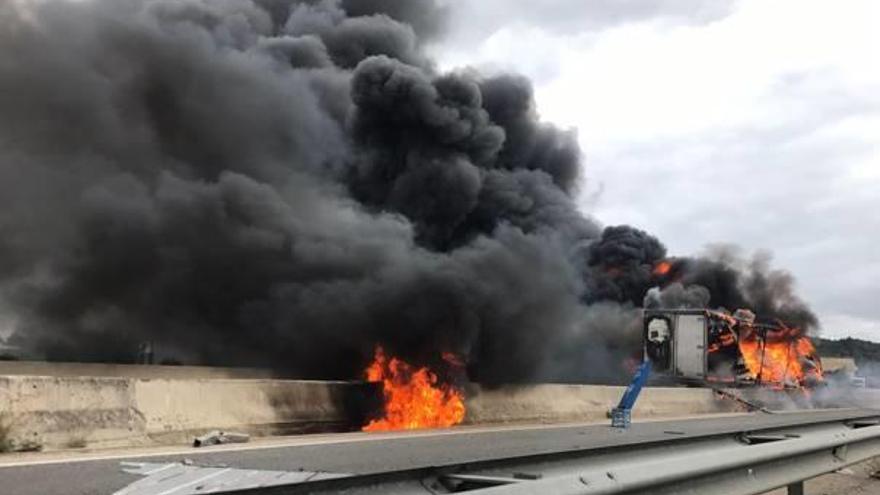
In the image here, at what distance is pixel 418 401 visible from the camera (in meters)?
15.4

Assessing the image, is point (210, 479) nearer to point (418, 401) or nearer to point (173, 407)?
point (173, 407)

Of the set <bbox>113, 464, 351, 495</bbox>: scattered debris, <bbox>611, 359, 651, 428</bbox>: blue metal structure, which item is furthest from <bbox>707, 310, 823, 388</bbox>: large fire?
<bbox>113, 464, 351, 495</bbox>: scattered debris

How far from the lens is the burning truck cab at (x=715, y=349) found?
26656mm

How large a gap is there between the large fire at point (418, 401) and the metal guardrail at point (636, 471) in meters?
9.49

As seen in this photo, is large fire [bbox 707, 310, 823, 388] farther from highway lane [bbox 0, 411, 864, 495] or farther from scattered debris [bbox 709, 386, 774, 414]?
highway lane [bbox 0, 411, 864, 495]

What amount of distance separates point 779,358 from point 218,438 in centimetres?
2388

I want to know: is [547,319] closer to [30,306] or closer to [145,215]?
[145,215]

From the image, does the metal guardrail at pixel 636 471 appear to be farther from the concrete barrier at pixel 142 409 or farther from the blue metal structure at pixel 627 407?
the blue metal structure at pixel 627 407

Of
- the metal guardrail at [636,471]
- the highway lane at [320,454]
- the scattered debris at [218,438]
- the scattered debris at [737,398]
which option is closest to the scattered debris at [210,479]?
the metal guardrail at [636,471]

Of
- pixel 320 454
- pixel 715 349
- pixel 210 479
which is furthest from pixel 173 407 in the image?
pixel 715 349

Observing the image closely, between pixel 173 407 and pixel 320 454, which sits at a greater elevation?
pixel 173 407

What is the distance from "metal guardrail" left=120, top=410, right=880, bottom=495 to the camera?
8.96ft

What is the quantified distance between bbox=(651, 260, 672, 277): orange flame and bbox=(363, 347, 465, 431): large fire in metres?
33.0

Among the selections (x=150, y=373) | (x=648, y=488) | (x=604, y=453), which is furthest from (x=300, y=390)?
(x=648, y=488)
